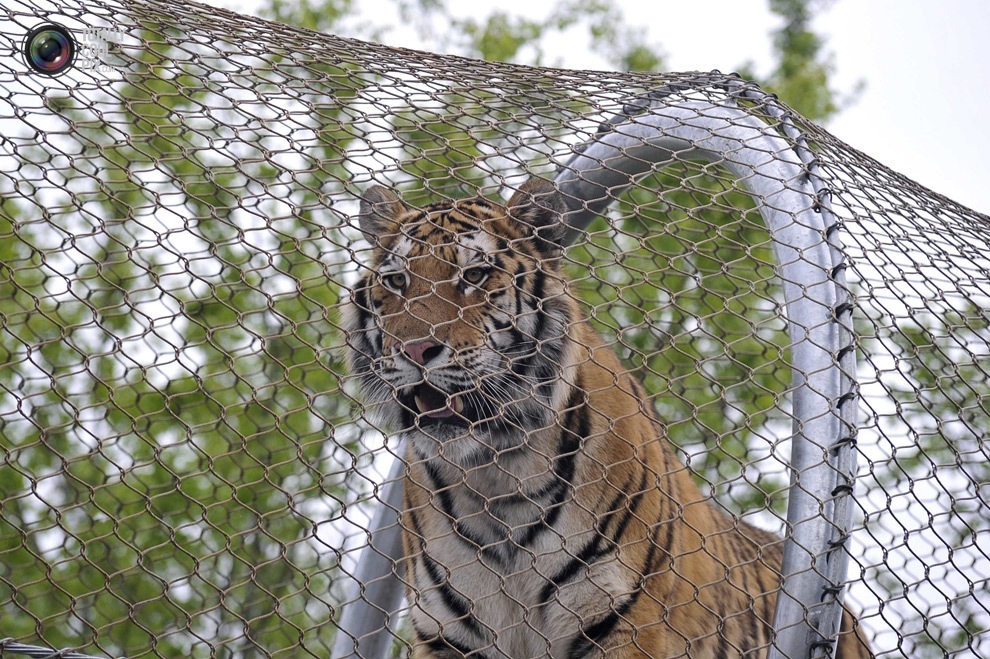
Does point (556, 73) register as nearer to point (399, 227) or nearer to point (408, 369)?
point (399, 227)

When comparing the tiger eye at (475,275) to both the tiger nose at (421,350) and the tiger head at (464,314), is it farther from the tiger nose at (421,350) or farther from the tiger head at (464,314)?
the tiger nose at (421,350)

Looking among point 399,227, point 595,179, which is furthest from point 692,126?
point 399,227

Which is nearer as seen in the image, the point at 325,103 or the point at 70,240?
the point at 70,240

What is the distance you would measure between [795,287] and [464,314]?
70 centimetres

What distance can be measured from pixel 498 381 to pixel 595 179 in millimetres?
487

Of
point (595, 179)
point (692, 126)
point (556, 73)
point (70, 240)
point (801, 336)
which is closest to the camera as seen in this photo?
point (70, 240)

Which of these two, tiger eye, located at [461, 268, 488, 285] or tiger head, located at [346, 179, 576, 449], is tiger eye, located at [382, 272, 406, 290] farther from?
tiger eye, located at [461, 268, 488, 285]

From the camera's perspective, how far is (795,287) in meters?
1.89

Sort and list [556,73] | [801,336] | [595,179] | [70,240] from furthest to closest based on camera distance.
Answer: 1. [556,73]
2. [595,179]
3. [801,336]
4. [70,240]

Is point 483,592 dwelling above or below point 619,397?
below

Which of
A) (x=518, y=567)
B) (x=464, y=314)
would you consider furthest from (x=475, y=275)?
(x=518, y=567)

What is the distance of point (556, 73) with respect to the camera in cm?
233

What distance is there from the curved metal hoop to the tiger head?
181 mm

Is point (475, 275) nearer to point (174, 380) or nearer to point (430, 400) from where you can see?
point (430, 400)
